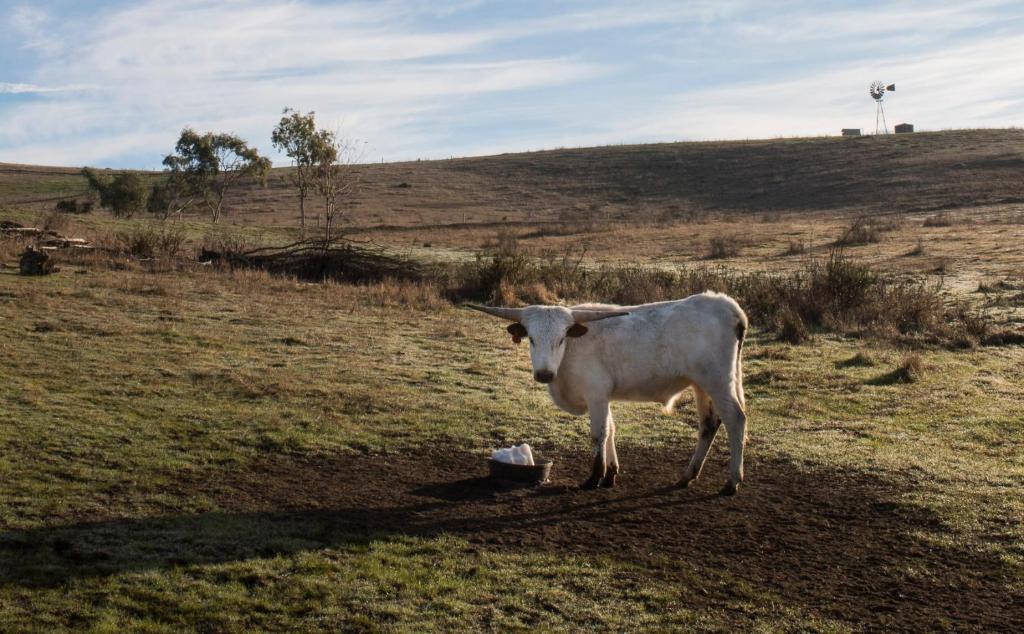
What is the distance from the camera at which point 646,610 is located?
21.0 feet

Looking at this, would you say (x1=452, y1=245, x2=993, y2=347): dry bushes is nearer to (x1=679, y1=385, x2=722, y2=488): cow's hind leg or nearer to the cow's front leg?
(x1=679, y1=385, x2=722, y2=488): cow's hind leg

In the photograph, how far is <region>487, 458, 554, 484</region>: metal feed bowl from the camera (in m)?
9.05

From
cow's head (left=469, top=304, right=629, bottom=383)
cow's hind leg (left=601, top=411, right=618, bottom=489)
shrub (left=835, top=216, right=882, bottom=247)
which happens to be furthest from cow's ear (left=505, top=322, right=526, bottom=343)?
shrub (left=835, top=216, right=882, bottom=247)

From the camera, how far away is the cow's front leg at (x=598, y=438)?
9.06 meters

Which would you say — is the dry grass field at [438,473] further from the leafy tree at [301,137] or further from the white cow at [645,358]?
the leafy tree at [301,137]

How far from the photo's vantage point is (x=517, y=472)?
29.7 ft

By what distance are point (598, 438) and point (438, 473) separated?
155cm

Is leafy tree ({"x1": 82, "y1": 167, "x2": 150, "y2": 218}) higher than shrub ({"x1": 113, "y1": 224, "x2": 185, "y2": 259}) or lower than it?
higher

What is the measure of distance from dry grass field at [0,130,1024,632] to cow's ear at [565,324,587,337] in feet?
4.40

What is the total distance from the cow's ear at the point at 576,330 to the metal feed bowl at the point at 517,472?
118 cm

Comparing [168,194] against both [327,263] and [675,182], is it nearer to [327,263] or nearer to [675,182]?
[675,182]

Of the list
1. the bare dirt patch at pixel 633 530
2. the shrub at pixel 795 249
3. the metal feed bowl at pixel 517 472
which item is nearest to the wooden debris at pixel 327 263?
the shrub at pixel 795 249

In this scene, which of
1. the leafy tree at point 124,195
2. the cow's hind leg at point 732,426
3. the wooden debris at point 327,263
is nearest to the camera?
the cow's hind leg at point 732,426

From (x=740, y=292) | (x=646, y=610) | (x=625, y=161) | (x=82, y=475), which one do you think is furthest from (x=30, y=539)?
(x=625, y=161)
